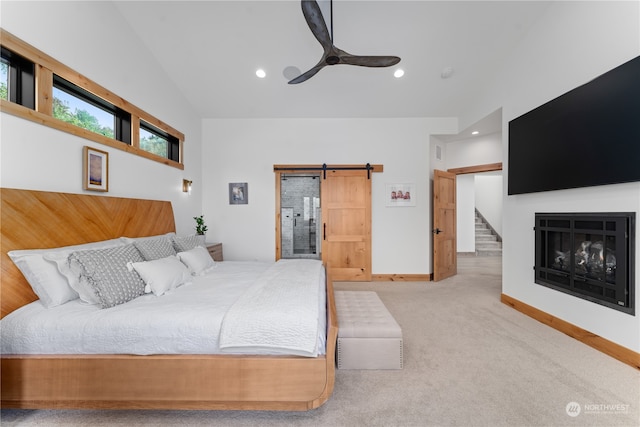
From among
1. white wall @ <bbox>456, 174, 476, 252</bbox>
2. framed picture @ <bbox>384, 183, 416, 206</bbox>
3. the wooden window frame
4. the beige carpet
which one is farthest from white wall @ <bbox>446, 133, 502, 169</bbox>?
the wooden window frame

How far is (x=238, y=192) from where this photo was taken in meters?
4.83

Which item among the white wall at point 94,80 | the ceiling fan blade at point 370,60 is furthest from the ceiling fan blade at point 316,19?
the white wall at point 94,80

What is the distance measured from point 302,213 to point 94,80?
5.56 metres

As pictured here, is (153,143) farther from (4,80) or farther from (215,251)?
(215,251)

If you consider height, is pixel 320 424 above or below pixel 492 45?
below

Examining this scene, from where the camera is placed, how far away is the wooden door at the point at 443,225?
4656mm

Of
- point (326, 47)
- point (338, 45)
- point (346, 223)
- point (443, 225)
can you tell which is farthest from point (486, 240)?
point (326, 47)

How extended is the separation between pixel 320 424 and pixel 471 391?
1.07 m

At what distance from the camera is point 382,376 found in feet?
6.48

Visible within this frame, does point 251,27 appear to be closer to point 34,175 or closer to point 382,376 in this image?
Answer: point 34,175

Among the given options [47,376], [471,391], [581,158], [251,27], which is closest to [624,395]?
[471,391]

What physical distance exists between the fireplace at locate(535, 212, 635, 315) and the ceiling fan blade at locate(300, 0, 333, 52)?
2874 mm

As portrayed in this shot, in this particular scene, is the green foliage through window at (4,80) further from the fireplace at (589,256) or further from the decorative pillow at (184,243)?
the fireplace at (589,256)

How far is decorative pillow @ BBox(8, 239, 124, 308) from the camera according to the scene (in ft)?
5.64
